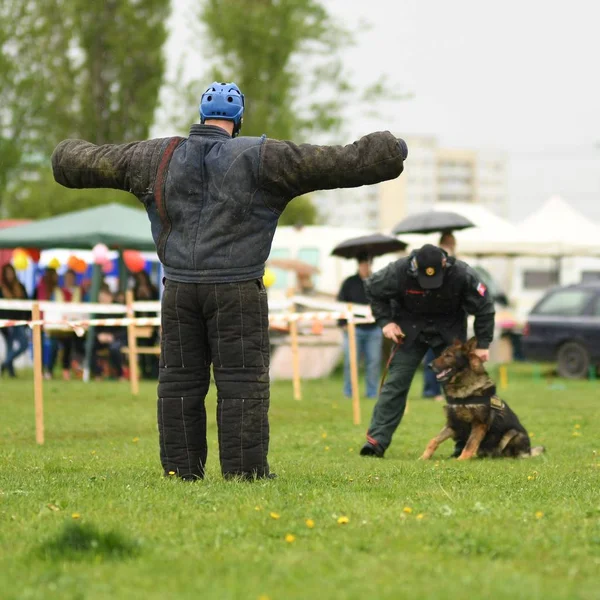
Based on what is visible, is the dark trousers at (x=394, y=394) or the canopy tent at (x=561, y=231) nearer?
the dark trousers at (x=394, y=394)

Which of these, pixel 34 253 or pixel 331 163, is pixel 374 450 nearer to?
pixel 331 163

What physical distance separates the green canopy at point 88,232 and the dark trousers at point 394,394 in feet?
38.4

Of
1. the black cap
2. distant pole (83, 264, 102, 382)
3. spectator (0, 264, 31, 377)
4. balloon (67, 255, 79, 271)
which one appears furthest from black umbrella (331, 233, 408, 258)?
the black cap

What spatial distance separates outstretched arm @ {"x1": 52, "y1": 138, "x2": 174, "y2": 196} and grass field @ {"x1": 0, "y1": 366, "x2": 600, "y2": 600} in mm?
1656

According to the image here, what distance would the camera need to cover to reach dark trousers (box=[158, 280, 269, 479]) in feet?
21.9

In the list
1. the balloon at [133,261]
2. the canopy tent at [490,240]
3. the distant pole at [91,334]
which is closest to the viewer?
the distant pole at [91,334]

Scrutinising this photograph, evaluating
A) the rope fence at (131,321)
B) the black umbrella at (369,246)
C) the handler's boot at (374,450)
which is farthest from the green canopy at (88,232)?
the handler's boot at (374,450)

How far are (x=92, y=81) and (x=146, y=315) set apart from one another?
59.6 ft

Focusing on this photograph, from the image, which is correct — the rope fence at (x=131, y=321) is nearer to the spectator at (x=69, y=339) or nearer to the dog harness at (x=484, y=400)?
the spectator at (x=69, y=339)

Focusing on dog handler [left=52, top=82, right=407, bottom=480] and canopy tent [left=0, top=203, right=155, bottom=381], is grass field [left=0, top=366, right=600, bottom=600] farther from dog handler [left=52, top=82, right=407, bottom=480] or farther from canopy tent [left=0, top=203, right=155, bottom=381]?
canopy tent [left=0, top=203, right=155, bottom=381]

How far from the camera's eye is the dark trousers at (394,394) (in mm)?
9625

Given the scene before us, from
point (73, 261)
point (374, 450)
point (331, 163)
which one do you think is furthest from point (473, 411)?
point (73, 261)

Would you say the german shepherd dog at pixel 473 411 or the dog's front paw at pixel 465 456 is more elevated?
the german shepherd dog at pixel 473 411

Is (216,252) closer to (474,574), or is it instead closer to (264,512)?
(264,512)
